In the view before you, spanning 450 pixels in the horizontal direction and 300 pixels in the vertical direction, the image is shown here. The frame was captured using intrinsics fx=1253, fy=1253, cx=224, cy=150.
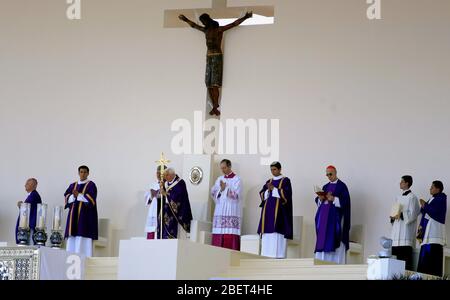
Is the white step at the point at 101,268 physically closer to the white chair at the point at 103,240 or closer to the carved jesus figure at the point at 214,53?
the white chair at the point at 103,240

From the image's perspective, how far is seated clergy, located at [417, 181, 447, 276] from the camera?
573 inches

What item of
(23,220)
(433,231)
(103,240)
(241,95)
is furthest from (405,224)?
(23,220)

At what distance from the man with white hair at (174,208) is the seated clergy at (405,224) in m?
2.67

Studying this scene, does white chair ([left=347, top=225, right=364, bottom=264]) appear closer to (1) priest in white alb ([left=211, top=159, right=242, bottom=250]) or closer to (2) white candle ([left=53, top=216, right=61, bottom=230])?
(1) priest in white alb ([left=211, top=159, right=242, bottom=250])

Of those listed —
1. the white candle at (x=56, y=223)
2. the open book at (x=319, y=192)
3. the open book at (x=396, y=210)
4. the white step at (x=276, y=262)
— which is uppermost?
the open book at (x=319, y=192)

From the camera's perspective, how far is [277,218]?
15.5 meters

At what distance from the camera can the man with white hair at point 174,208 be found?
52.0ft

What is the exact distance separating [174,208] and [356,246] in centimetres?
234

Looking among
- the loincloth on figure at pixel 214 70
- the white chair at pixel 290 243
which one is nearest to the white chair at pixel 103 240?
the white chair at pixel 290 243

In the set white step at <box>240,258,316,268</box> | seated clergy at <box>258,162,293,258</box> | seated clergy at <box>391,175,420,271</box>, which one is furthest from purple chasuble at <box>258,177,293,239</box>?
white step at <box>240,258,316,268</box>

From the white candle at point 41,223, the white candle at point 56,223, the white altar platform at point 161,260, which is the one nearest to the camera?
the white altar platform at point 161,260

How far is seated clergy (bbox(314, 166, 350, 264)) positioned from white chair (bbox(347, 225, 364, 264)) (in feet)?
0.47

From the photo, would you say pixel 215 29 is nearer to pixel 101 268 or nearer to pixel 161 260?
pixel 101 268

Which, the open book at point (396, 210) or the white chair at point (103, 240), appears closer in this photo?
the open book at point (396, 210)
